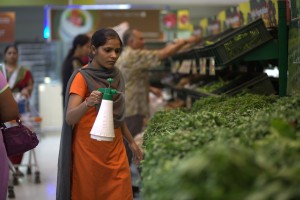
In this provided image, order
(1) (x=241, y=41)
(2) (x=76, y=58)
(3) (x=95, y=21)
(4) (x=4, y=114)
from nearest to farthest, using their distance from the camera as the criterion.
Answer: (4) (x=4, y=114) → (1) (x=241, y=41) → (2) (x=76, y=58) → (3) (x=95, y=21)

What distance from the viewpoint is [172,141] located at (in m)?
2.30

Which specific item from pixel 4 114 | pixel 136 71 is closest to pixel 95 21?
pixel 136 71

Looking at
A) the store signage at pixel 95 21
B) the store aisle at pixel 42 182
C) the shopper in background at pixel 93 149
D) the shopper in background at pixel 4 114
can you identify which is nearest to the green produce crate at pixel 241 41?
the shopper in background at pixel 93 149

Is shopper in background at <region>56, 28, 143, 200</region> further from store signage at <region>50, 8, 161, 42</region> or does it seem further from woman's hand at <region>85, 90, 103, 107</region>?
store signage at <region>50, 8, 161, 42</region>

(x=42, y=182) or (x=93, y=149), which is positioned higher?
(x=93, y=149)

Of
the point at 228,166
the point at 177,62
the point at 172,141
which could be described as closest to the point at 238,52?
the point at 172,141

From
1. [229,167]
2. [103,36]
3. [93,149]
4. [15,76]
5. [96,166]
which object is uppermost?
[103,36]

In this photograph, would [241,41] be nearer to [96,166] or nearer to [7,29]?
[96,166]

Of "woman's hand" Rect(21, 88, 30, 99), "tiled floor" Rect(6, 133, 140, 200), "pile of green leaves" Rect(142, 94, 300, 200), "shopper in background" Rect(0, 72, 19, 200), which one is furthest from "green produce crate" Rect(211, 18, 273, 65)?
"woman's hand" Rect(21, 88, 30, 99)

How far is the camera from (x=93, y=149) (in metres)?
3.70

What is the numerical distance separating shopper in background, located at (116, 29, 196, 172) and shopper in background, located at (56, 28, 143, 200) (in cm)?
279

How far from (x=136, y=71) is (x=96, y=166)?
10.0 feet

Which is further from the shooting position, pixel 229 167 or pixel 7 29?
pixel 7 29

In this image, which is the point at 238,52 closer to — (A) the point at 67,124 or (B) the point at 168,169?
(A) the point at 67,124
